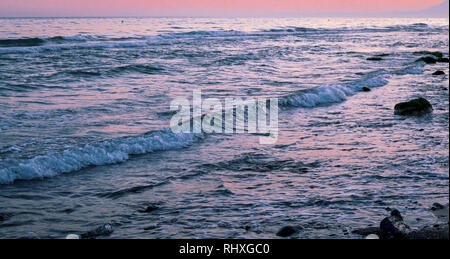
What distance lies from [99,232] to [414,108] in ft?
27.3

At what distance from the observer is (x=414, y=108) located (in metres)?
10.5

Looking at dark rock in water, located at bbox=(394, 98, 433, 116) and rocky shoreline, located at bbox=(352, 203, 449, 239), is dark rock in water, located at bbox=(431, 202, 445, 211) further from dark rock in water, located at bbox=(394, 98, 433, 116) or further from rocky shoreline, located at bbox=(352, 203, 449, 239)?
dark rock in water, located at bbox=(394, 98, 433, 116)

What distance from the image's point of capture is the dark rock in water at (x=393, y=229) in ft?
13.6

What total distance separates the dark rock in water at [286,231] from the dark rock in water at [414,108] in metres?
7.05

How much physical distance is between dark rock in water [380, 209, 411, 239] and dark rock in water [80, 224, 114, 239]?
273 cm

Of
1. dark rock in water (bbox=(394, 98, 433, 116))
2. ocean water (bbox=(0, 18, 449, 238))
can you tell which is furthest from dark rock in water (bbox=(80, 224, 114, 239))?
dark rock in water (bbox=(394, 98, 433, 116))

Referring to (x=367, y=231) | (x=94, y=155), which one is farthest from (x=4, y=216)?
(x=367, y=231)

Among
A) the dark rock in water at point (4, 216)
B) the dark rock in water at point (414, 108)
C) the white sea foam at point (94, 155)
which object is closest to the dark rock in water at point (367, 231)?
the dark rock in water at point (4, 216)

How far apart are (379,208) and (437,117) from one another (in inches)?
235

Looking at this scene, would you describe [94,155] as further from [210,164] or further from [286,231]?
[286,231]

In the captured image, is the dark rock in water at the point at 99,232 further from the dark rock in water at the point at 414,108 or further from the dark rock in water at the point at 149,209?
the dark rock in water at the point at 414,108

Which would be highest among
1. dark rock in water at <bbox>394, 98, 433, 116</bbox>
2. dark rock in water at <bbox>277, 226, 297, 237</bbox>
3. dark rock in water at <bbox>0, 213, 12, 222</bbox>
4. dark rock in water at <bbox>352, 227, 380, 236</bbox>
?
dark rock in water at <bbox>394, 98, 433, 116</bbox>

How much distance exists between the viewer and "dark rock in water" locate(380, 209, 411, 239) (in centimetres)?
415

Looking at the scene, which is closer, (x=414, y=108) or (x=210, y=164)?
(x=210, y=164)
